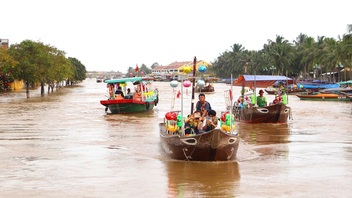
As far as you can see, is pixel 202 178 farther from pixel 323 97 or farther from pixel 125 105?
pixel 323 97

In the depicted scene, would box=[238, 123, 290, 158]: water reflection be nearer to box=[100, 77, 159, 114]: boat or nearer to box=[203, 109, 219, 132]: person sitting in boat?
box=[203, 109, 219, 132]: person sitting in boat

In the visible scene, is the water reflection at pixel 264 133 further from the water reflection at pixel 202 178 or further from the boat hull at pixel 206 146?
the water reflection at pixel 202 178

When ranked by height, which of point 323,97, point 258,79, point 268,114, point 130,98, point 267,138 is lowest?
point 267,138

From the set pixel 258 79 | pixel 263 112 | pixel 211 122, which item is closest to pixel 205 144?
pixel 211 122

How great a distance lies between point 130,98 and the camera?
28484mm

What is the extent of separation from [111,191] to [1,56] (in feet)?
101

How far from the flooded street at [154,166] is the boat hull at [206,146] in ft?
0.63

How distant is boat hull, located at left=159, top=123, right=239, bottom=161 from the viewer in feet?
37.6

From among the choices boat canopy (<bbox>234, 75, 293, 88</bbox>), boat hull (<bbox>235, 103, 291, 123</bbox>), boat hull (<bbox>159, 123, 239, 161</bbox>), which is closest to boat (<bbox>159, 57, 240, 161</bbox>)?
boat hull (<bbox>159, 123, 239, 161</bbox>)

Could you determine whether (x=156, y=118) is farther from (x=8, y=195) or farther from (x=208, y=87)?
(x=208, y=87)

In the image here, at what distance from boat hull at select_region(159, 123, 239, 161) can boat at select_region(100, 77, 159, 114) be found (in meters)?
15.0

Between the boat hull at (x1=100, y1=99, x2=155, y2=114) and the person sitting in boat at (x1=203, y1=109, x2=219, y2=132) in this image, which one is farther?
the boat hull at (x1=100, y1=99, x2=155, y2=114)

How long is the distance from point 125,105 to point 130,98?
974 mm

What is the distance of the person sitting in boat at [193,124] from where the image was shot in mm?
12320
